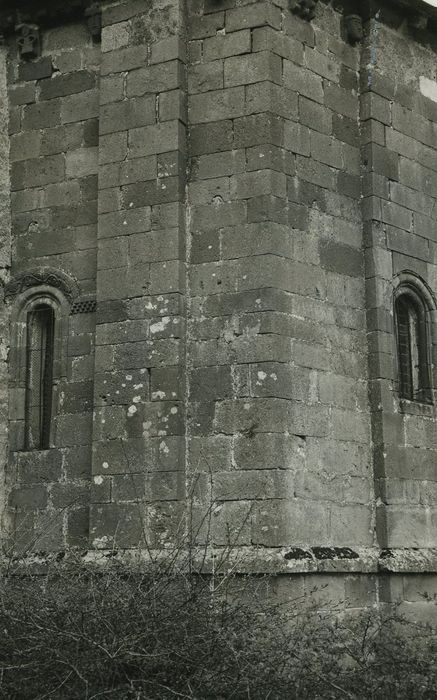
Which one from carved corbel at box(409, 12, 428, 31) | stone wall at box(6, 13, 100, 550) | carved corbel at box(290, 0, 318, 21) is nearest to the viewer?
stone wall at box(6, 13, 100, 550)

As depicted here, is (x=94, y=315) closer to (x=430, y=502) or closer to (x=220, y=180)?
(x=220, y=180)

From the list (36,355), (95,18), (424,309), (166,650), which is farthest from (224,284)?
(166,650)

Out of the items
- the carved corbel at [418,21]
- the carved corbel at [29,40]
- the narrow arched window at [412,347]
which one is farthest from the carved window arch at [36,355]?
the carved corbel at [418,21]

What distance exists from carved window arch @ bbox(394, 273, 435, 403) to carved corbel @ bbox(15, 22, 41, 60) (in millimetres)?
4658

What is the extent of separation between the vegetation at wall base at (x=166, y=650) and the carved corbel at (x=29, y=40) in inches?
228

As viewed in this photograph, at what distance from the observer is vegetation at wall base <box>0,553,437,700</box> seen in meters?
7.14

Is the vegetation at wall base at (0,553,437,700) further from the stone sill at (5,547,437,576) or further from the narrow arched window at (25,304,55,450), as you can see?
the narrow arched window at (25,304,55,450)

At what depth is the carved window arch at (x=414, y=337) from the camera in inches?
425

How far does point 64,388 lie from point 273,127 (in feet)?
10.8

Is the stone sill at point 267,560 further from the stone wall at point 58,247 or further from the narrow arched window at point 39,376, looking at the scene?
the narrow arched window at point 39,376

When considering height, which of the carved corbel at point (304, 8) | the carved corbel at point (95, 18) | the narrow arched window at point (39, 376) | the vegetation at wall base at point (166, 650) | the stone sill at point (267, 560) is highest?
the carved corbel at point (95, 18)

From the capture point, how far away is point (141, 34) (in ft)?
34.1

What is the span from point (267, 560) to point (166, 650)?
6.36 feet

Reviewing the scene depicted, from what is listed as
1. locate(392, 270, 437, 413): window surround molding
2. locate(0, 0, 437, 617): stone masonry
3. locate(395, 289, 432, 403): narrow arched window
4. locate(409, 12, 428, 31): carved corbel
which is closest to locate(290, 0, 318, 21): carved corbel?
locate(0, 0, 437, 617): stone masonry
